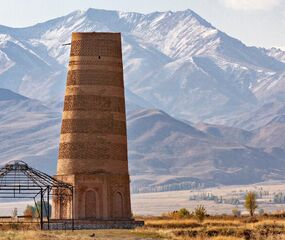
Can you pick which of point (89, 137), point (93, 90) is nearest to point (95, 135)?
point (89, 137)

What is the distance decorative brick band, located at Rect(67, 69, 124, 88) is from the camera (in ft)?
248

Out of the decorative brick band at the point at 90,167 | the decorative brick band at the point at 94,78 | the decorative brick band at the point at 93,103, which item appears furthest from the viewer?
the decorative brick band at the point at 94,78

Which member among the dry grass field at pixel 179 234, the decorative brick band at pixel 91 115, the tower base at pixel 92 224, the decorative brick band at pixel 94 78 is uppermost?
the decorative brick band at pixel 94 78

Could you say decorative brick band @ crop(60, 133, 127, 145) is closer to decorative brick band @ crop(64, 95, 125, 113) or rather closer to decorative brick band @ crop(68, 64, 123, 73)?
decorative brick band @ crop(64, 95, 125, 113)

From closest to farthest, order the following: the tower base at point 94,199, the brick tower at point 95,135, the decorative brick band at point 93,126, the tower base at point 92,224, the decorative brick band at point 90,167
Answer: the tower base at point 92,224 → the tower base at point 94,199 → the brick tower at point 95,135 → the decorative brick band at point 90,167 → the decorative brick band at point 93,126

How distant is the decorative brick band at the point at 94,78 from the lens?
75562 mm

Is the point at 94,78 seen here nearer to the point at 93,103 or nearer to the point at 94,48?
the point at 93,103

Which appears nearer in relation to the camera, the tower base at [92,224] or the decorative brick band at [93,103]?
the tower base at [92,224]

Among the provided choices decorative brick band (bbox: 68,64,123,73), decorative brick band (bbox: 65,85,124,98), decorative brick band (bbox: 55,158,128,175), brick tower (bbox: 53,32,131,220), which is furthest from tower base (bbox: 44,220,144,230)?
decorative brick band (bbox: 68,64,123,73)

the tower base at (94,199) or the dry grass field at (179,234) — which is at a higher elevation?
the tower base at (94,199)

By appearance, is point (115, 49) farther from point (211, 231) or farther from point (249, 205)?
point (249, 205)

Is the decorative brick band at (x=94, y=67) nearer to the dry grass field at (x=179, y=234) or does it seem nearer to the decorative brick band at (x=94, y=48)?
the decorative brick band at (x=94, y=48)

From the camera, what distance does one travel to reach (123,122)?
75.9 meters

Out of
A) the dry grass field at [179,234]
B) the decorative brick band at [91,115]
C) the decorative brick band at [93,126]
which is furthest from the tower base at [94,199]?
the dry grass field at [179,234]
